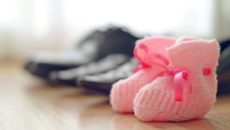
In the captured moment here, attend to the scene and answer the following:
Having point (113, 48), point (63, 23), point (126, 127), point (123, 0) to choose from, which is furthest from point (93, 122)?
point (63, 23)

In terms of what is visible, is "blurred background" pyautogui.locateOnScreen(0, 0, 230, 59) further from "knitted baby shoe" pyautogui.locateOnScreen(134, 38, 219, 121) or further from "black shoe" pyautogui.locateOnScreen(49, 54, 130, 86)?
"knitted baby shoe" pyautogui.locateOnScreen(134, 38, 219, 121)

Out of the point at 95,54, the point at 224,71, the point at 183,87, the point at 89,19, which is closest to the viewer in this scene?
the point at 183,87

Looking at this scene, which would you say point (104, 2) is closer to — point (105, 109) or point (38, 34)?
point (38, 34)

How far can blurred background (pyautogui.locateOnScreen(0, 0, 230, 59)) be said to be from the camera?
6.23 ft

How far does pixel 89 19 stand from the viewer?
2277 millimetres

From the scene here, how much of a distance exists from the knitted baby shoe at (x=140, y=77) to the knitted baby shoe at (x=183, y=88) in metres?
0.08

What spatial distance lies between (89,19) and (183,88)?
1863 mm

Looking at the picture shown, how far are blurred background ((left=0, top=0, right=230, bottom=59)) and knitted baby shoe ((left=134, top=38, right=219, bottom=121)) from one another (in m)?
1.37

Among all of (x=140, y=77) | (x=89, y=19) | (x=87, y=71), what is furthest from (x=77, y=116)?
(x=89, y=19)

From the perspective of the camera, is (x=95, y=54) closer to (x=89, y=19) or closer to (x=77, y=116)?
(x=77, y=116)

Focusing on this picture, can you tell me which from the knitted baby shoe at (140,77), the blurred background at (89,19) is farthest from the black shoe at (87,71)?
the blurred background at (89,19)

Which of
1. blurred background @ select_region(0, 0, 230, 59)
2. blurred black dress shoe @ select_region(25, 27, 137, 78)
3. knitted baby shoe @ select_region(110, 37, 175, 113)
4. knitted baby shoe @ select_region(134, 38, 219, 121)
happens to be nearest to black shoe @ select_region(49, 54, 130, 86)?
blurred black dress shoe @ select_region(25, 27, 137, 78)

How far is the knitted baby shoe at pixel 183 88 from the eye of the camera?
1.67 feet

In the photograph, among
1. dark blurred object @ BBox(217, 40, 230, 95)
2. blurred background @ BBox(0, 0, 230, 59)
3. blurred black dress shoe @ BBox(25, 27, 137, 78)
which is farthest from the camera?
blurred background @ BBox(0, 0, 230, 59)
